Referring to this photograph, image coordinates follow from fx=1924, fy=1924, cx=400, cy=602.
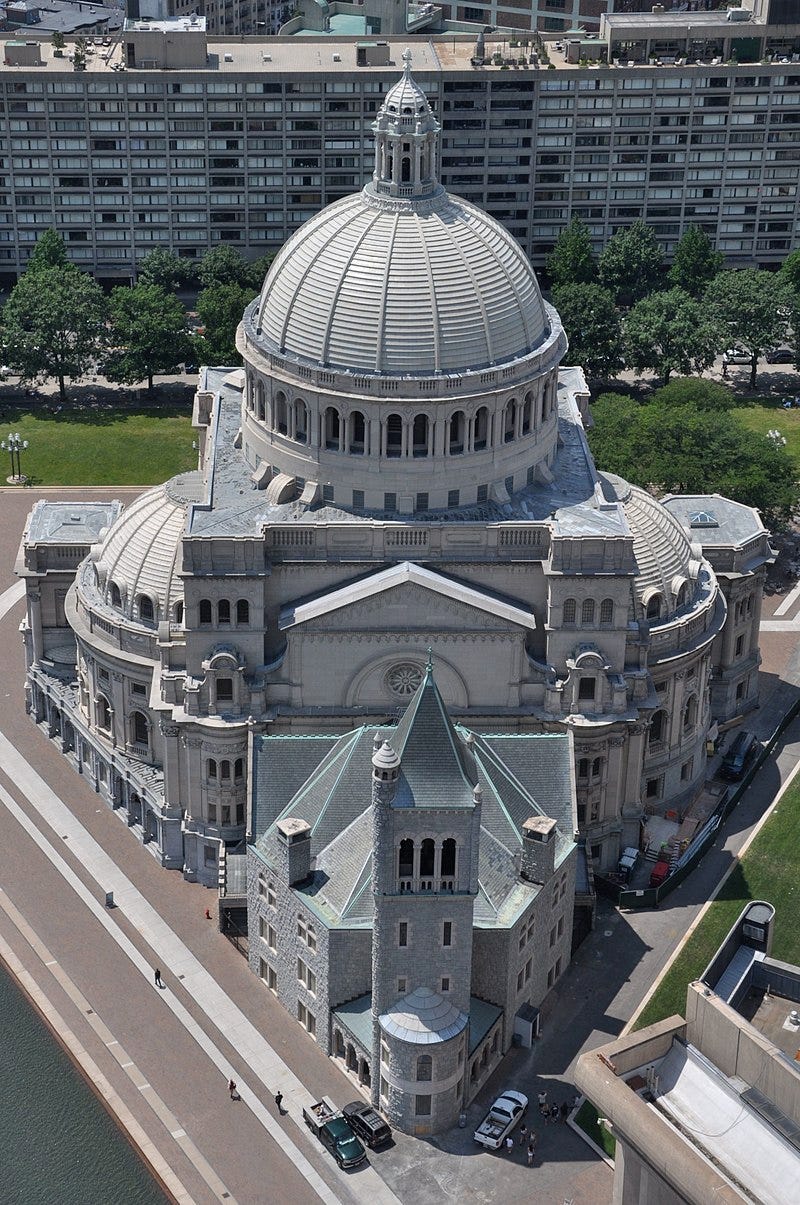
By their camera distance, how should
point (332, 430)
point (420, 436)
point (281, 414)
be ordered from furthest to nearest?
point (281, 414) → point (332, 430) → point (420, 436)

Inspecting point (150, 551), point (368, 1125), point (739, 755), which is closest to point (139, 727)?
point (150, 551)

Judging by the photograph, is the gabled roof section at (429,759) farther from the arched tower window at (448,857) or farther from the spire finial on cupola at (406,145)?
the spire finial on cupola at (406,145)

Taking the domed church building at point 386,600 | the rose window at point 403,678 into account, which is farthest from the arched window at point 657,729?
the rose window at point 403,678

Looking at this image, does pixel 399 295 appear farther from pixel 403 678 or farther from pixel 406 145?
pixel 403 678

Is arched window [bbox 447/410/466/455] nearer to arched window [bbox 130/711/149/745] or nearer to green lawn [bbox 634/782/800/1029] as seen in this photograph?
arched window [bbox 130/711/149/745]

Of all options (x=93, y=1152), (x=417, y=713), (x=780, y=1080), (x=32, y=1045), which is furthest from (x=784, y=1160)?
(x=32, y=1045)
